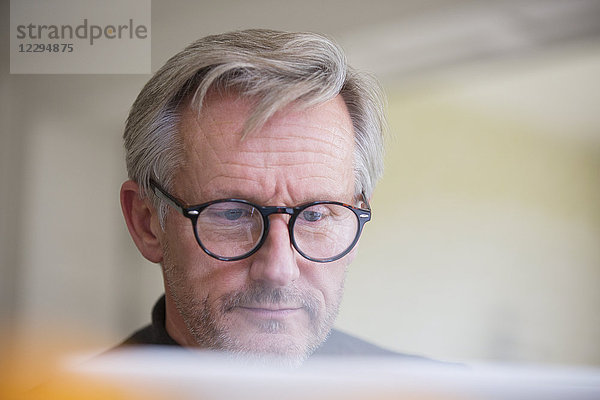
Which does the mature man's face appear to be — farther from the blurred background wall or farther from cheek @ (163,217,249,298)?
the blurred background wall

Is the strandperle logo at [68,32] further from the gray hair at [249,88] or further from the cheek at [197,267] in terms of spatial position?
the cheek at [197,267]

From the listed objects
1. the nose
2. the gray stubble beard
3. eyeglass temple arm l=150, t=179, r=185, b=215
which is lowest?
the gray stubble beard

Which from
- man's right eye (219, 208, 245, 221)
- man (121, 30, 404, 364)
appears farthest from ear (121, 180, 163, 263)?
man's right eye (219, 208, 245, 221)

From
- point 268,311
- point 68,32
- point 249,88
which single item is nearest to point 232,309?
point 268,311

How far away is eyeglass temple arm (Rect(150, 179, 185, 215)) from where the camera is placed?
723 mm

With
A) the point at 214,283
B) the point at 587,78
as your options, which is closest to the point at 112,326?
the point at 214,283

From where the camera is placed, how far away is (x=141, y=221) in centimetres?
79

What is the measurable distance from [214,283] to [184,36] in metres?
0.32

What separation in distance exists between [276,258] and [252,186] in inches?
3.4

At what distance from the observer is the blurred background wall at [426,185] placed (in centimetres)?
81

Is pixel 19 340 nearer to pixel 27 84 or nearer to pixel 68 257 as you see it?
pixel 68 257

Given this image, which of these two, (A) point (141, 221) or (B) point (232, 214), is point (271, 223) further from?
(A) point (141, 221)

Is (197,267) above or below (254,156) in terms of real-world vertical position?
below

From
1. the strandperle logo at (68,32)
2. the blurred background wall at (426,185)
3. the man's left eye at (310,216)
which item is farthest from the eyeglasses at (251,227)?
the strandperle logo at (68,32)
